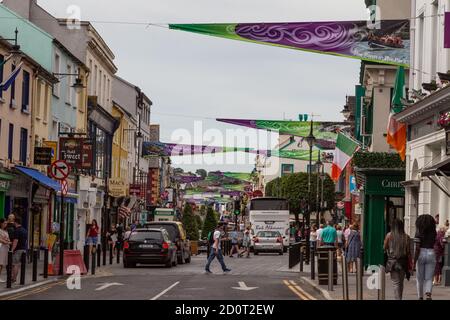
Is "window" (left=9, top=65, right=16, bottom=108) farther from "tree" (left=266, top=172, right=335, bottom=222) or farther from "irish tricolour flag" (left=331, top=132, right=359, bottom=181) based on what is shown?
"tree" (left=266, top=172, right=335, bottom=222)

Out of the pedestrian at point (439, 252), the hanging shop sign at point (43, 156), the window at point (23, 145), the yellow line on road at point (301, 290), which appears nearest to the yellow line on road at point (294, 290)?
the yellow line on road at point (301, 290)

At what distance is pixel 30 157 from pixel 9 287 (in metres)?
20.3

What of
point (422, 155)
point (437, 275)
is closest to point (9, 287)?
point (437, 275)

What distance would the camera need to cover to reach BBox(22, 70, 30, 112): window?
154 ft

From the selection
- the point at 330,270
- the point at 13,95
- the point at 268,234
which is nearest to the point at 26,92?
the point at 13,95

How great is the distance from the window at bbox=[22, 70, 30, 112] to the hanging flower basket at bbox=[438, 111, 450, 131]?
871 inches

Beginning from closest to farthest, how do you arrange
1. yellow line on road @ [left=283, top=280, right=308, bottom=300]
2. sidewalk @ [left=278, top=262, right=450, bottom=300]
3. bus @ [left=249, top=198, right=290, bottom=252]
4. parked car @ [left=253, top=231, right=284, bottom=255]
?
sidewalk @ [left=278, top=262, right=450, bottom=300], yellow line on road @ [left=283, top=280, right=308, bottom=300], parked car @ [left=253, top=231, right=284, bottom=255], bus @ [left=249, top=198, right=290, bottom=252]

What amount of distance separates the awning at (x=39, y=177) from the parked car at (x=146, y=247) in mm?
5602

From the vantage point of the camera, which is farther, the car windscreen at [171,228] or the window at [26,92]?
the window at [26,92]

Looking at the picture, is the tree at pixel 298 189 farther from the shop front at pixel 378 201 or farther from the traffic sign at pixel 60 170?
the traffic sign at pixel 60 170

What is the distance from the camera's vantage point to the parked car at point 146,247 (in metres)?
42.1

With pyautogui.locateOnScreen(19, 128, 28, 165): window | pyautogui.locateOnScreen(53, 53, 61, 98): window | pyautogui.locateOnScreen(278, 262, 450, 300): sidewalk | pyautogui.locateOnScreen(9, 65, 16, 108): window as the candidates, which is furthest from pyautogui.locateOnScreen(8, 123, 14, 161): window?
pyautogui.locateOnScreen(278, 262, 450, 300): sidewalk
